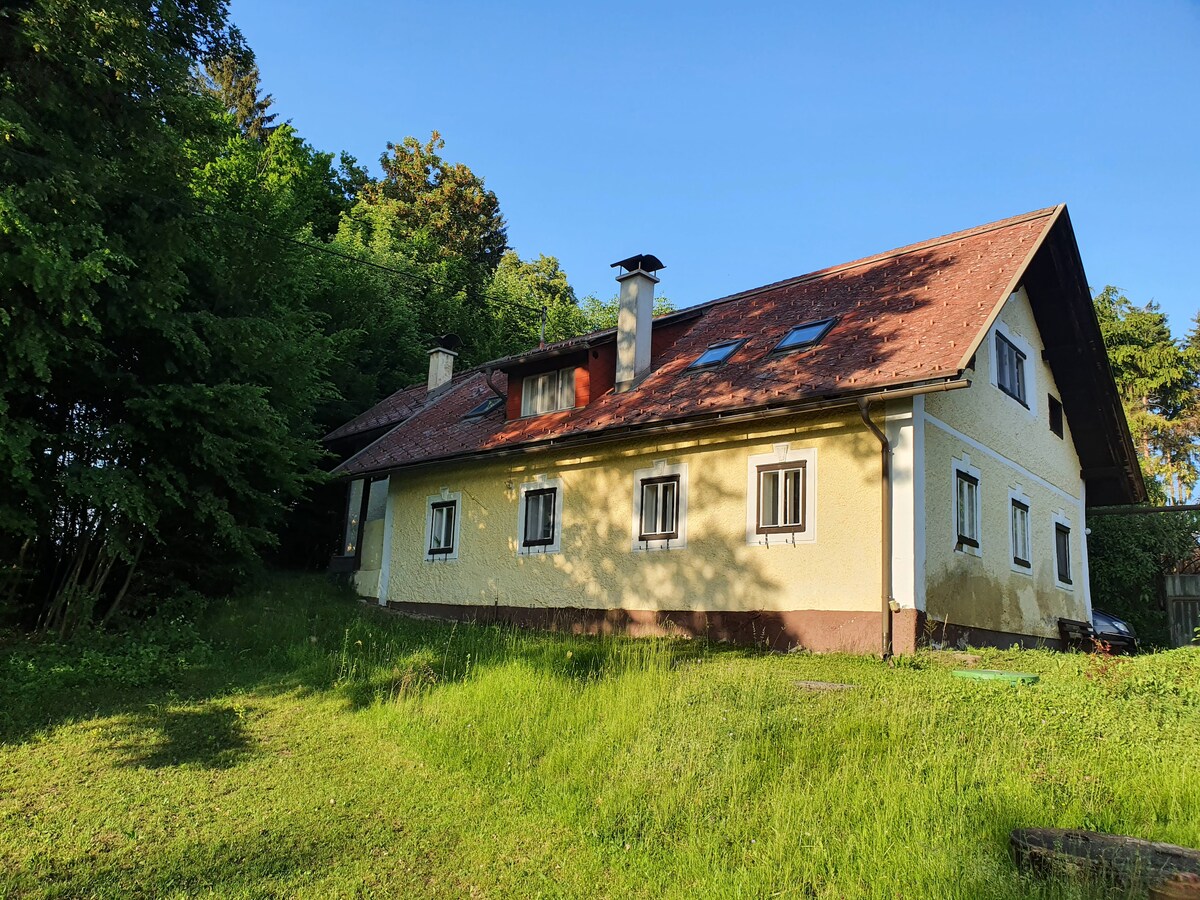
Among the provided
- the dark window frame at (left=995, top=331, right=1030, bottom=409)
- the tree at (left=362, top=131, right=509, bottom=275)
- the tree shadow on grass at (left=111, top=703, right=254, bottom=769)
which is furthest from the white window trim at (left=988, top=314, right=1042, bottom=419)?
the tree at (left=362, top=131, right=509, bottom=275)

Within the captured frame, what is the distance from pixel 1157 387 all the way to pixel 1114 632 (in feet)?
74.8

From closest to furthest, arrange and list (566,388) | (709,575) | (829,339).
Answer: (709,575) → (829,339) → (566,388)

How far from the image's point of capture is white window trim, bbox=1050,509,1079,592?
15811 mm

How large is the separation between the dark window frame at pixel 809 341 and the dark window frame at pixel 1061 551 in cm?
619

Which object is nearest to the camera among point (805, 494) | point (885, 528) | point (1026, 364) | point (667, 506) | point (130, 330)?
point (885, 528)

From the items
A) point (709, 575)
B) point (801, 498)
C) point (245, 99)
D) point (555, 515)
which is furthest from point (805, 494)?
point (245, 99)

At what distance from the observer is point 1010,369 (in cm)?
1488

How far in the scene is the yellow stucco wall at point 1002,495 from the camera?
11.8m

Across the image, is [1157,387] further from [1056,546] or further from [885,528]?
[885,528]

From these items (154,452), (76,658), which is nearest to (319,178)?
(154,452)

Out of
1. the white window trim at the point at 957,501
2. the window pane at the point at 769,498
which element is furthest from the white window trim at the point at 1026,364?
the window pane at the point at 769,498

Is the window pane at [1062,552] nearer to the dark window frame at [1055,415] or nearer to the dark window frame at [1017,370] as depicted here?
the dark window frame at [1055,415]

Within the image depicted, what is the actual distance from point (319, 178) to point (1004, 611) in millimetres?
26490

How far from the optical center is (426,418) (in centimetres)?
2131
